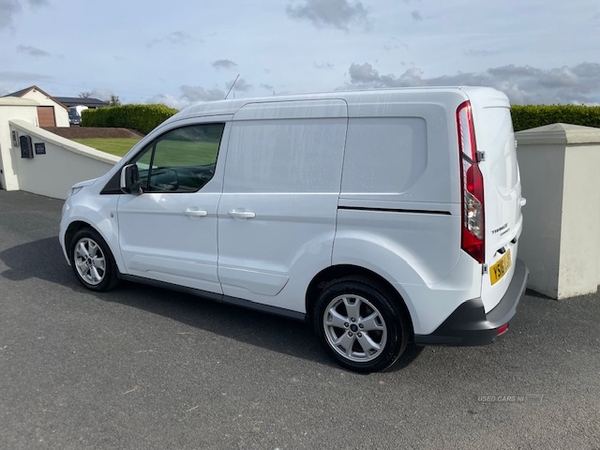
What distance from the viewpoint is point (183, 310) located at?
15.3 feet

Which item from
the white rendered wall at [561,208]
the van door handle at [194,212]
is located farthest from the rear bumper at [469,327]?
the van door handle at [194,212]

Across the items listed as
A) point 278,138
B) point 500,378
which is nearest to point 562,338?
point 500,378

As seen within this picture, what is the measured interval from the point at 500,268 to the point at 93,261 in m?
3.91

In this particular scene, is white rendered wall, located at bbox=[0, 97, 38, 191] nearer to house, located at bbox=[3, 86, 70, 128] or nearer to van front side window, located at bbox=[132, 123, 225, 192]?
van front side window, located at bbox=[132, 123, 225, 192]

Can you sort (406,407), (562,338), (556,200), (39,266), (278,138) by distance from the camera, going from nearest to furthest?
(406,407)
(278,138)
(562,338)
(556,200)
(39,266)

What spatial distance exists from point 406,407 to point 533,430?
73cm

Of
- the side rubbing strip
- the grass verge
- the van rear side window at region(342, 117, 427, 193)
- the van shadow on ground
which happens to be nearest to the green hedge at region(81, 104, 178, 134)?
the grass verge

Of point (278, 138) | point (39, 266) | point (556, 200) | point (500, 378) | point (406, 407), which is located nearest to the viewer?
point (406, 407)

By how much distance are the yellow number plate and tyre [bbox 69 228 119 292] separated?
3.55 meters

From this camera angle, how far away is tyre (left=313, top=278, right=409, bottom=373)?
3312 millimetres

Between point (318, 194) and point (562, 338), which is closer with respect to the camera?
point (318, 194)

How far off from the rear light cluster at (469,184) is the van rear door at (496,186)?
46 mm

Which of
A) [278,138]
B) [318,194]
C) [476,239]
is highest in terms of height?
[278,138]

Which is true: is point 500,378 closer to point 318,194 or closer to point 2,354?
point 318,194
